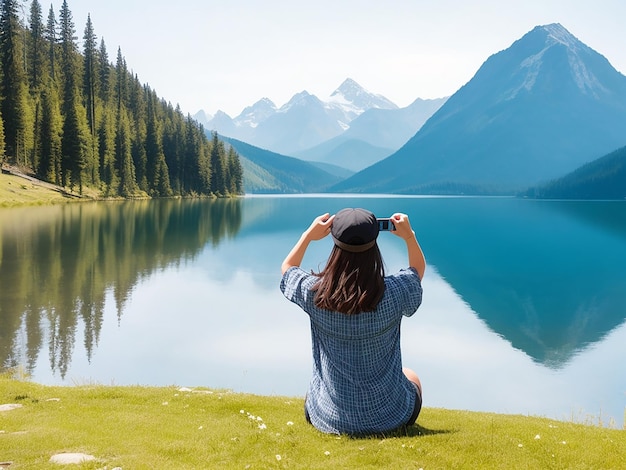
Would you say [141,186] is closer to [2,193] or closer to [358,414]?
[2,193]

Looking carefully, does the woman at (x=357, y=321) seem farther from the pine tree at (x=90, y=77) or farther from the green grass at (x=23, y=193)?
the pine tree at (x=90, y=77)

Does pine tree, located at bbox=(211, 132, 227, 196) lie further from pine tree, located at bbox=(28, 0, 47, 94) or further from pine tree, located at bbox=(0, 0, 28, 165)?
pine tree, located at bbox=(0, 0, 28, 165)

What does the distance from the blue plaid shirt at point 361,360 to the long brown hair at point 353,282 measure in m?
0.23

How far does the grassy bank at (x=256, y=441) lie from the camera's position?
600cm

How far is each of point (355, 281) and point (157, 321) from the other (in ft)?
60.7

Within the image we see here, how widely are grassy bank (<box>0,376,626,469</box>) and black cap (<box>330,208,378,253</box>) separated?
91.1 inches

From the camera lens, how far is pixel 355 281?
558cm

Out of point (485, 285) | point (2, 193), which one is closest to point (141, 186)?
point (2, 193)

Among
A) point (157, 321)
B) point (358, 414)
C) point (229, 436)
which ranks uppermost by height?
point (358, 414)

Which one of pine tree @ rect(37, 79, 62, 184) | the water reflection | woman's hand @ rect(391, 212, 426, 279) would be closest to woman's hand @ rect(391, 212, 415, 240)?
woman's hand @ rect(391, 212, 426, 279)

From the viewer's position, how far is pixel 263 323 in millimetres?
23266

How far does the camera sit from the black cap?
5.41 metres

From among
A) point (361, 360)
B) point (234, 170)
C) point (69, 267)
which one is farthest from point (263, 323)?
point (234, 170)

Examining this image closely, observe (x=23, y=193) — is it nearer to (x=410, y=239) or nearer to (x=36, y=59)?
(x=36, y=59)
